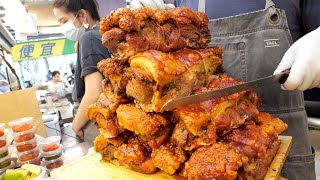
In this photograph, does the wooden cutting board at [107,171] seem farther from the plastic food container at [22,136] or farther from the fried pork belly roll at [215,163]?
the plastic food container at [22,136]

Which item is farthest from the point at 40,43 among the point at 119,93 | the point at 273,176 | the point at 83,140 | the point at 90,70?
the point at 273,176

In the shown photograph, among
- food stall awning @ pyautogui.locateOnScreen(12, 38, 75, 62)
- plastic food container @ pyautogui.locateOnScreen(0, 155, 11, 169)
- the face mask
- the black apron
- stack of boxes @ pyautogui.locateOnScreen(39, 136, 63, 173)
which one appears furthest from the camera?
food stall awning @ pyautogui.locateOnScreen(12, 38, 75, 62)

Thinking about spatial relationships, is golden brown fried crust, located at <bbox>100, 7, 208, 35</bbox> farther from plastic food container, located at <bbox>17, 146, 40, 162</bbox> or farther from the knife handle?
plastic food container, located at <bbox>17, 146, 40, 162</bbox>

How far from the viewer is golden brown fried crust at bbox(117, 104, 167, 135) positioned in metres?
1.07

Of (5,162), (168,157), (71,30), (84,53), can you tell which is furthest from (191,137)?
(71,30)

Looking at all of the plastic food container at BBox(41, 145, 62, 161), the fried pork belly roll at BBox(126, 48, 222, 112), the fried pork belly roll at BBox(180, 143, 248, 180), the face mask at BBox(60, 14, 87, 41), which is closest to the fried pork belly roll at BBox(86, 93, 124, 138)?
the fried pork belly roll at BBox(126, 48, 222, 112)

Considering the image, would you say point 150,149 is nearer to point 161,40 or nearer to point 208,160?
point 208,160

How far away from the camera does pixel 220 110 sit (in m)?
1.10

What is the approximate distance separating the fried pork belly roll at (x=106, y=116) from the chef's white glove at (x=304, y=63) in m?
0.80

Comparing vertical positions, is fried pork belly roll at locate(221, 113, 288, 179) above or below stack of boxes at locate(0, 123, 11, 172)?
above

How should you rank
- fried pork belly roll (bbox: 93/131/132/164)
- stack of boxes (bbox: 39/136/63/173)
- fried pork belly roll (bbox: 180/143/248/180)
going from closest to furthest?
fried pork belly roll (bbox: 180/143/248/180)
fried pork belly roll (bbox: 93/131/132/164)
stack of boxes (bbox: 39/136/63/173)

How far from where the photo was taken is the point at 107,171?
1246 millimetres

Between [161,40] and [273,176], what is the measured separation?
2.44 ft

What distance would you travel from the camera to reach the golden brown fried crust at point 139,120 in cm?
107
